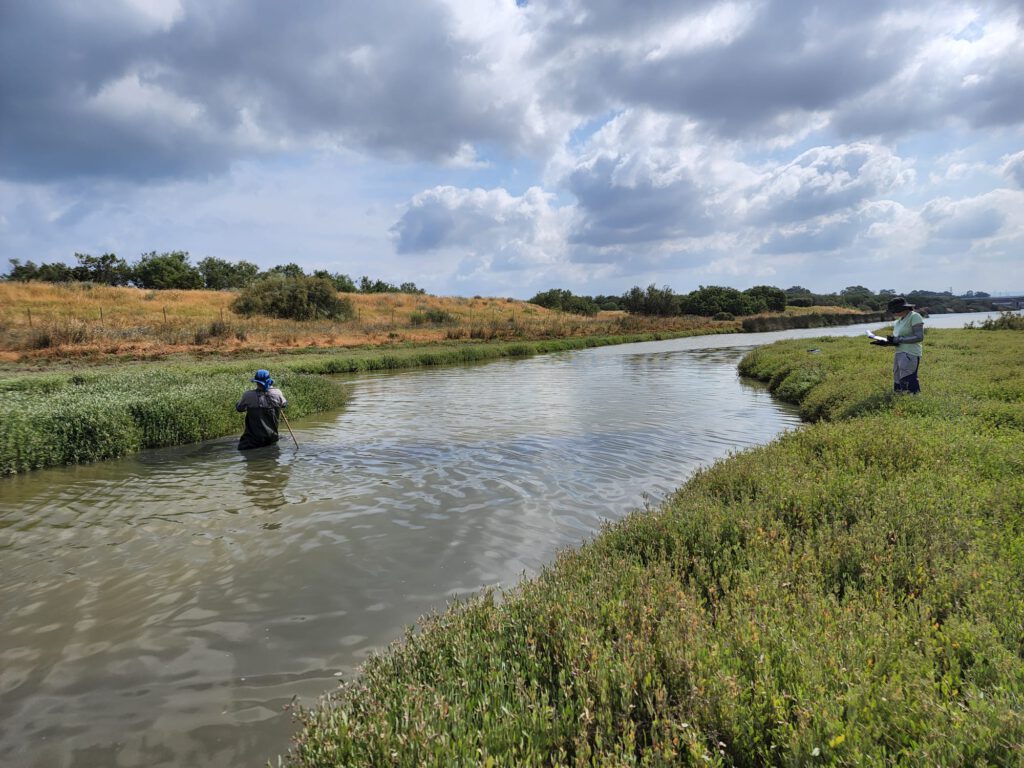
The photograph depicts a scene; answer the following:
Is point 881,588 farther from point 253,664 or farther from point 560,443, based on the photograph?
point 560,443

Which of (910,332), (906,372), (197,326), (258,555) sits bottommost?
(258,555)

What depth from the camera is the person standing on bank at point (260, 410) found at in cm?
1356

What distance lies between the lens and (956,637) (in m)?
3.70

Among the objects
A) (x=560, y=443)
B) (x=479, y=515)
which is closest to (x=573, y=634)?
(x=479, y=515)

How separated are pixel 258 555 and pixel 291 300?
63293 millimetres

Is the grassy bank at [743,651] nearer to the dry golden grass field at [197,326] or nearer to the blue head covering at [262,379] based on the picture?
the blue head covering at [262,379]

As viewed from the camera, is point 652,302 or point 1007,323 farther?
point 652,302

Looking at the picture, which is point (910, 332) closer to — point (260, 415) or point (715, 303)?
point (260, 415)

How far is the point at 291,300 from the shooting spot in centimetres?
6581

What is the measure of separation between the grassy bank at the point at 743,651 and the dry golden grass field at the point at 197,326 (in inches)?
1489

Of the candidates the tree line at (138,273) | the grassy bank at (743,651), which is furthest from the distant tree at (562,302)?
the grassy bank at (743,651)

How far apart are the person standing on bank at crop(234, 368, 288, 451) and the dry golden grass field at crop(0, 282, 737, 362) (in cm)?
2625

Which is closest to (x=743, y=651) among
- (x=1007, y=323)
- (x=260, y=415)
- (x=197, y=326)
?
(x=260, y=415)

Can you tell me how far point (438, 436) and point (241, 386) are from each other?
8.36 m
